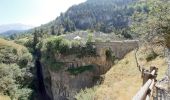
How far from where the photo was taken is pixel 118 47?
130 ft

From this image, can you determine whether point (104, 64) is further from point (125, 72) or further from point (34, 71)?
point (34, 71)

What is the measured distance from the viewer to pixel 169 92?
31.0ft

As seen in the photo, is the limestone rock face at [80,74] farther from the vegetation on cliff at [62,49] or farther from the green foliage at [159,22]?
the green foliage at [159,22]

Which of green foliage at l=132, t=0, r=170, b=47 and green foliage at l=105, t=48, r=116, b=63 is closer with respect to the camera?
green foliage at l=132, t=0, r=170, b=47

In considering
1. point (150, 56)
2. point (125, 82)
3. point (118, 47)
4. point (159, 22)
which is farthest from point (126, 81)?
point (159, 22)

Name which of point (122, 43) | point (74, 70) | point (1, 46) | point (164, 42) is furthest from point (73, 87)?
point (164, 42)

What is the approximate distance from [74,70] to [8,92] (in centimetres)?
1099

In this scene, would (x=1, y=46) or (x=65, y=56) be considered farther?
(x=1, y=46)

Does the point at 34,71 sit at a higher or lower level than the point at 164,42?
lower

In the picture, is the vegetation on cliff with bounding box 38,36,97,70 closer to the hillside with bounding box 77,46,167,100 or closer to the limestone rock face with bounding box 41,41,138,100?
the limestone rock face with bounding box 41,41,138,100

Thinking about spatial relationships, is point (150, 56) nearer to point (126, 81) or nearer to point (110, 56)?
point (126, 81)

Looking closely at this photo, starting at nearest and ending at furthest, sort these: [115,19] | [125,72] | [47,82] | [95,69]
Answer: [125,72] → [95,69] → [47,82] → [115,19]

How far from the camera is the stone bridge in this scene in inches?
1520

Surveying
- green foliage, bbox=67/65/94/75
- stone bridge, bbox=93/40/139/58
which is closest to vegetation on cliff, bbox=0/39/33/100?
green foliage, bbox=67/65/94/75
